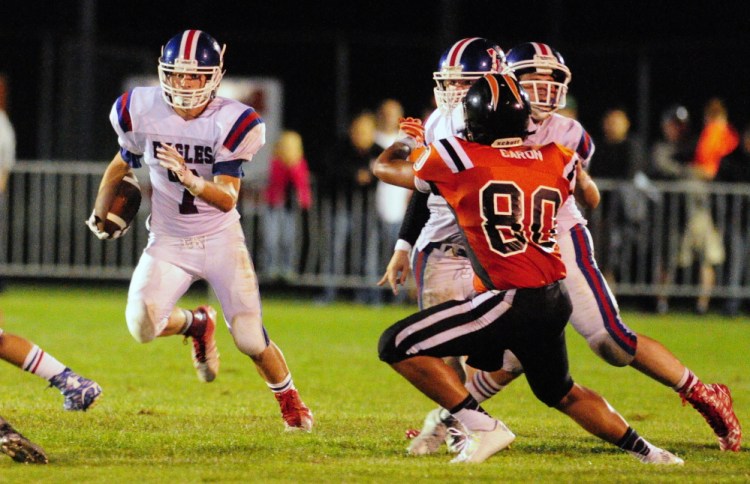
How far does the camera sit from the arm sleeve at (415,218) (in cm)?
645

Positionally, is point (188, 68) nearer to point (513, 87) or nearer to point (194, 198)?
A: point (194, 198)

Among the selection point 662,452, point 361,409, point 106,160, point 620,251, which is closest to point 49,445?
point 361,409

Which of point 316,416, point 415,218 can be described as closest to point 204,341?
point 316,416

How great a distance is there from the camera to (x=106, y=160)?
15.5 meters

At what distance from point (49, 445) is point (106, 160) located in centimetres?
984

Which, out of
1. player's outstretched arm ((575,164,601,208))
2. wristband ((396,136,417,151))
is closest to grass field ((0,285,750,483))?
player's outstretched arm ((575,164,601,208))

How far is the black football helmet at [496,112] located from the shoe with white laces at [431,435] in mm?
1236

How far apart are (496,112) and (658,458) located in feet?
5.10

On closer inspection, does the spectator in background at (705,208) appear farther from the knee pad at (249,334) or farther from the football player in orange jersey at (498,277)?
the football player in orange jersey at (498,277)

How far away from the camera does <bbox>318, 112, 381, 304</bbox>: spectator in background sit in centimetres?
1334

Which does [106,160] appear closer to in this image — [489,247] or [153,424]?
[153,424]

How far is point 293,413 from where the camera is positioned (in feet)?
21.7

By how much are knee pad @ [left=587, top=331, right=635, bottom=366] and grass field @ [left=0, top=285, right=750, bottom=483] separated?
0.40m

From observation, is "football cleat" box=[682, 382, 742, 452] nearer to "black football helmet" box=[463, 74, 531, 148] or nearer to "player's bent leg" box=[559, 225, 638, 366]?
"player's bent leg" box=[559, 225, 638, 366]
